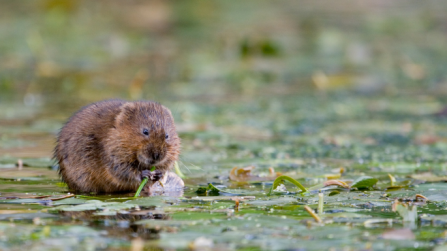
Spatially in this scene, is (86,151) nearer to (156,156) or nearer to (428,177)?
(156,156)

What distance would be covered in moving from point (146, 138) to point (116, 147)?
27cm

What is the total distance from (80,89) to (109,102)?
683 centimetres

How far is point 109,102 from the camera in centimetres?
622

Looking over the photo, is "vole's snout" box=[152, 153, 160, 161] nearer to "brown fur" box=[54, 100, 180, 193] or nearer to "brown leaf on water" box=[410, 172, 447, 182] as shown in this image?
"brown fur" box=[54, 100, 180, 193]

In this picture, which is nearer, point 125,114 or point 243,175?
point 125,114

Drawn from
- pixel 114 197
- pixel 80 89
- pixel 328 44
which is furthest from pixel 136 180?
pixel 328 44

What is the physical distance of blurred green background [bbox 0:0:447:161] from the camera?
34.7 ft

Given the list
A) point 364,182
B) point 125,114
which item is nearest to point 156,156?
point 125,114

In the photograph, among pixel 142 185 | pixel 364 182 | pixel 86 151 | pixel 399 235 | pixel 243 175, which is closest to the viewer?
pixel 399 235

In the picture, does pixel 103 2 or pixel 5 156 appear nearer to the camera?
pixel 5 156

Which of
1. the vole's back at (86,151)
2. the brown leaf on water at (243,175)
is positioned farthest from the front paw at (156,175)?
the brown leaf on water at (243,175)

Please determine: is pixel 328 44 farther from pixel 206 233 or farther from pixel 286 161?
pixel 206 233

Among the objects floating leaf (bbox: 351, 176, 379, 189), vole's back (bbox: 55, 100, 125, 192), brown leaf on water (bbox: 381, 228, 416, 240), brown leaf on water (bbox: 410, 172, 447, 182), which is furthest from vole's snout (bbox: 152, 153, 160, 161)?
brown leaf on water (bbox: 410, 172, 447, 182)

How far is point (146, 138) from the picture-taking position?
18.5 feet
